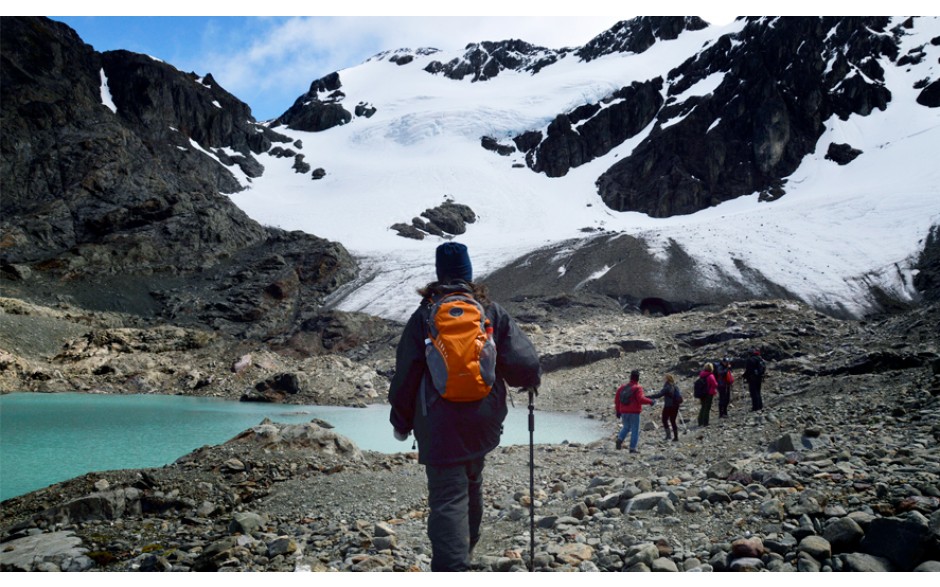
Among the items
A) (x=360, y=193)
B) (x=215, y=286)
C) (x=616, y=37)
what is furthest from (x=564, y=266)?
(x=616, y=37)

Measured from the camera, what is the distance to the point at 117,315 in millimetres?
48625

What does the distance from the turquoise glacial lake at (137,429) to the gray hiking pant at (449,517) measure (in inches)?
425

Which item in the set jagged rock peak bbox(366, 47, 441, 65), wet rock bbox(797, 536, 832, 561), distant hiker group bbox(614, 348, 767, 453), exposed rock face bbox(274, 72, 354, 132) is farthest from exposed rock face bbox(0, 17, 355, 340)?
jagged rock peak bbox(366, 47, 441, 65)

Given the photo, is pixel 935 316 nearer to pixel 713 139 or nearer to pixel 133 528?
pixel 133 528

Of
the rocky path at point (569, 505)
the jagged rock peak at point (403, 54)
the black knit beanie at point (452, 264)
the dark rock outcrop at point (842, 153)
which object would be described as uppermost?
the jagged rock peak at point (403, 54)

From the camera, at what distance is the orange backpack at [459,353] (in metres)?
3.93

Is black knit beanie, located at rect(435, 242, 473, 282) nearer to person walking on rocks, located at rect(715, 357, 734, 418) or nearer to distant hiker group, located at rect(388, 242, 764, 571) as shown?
distant hiker group, located at rect(388, 242, 764, 571)

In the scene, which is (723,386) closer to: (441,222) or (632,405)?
(632,405)

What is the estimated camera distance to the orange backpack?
12.9 feet

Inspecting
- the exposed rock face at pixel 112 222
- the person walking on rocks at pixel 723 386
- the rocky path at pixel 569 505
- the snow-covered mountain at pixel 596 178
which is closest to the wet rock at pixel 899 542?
the rocky path at pixel 569 505

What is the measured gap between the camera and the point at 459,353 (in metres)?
3.94

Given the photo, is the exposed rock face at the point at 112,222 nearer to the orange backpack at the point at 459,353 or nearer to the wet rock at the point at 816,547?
the orange backpack at the point at 459,353

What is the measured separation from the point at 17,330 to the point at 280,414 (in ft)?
70.1

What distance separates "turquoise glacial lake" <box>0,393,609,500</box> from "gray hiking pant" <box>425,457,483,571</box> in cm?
1079
